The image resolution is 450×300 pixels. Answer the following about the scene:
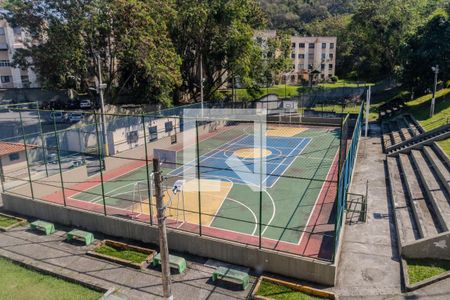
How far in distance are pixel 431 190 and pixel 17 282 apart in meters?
15.3

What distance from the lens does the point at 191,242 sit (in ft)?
39.3

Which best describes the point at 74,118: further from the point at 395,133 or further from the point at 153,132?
the point at 395,133

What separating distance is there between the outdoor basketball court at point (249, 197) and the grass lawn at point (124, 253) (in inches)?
71.4

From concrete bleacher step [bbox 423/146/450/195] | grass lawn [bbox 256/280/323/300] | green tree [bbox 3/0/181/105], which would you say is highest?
green tree [bbox 3/0/181/105]

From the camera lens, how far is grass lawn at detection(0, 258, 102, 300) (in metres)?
9.86

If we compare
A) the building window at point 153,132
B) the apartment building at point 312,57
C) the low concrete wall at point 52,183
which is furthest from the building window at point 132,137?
the apartment building at point 312,57

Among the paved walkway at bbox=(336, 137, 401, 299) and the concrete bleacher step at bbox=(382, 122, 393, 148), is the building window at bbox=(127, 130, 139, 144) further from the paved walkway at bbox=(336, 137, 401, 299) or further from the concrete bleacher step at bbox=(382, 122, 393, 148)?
the concrete bleacher step at bbox=(382, 122, 393, 148)

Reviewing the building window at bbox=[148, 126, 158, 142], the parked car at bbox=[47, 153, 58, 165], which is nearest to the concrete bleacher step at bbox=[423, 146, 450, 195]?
the building window at bbox=[148, 126, 158, 142]

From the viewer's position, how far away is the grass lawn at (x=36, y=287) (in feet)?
32.3

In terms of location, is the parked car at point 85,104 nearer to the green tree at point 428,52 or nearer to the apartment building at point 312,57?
the green tree at point 428,52

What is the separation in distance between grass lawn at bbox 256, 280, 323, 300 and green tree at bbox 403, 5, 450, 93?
1028 inches

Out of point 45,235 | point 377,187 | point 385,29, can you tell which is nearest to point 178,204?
point 45,235

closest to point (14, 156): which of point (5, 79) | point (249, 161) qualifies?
point (249, 161)

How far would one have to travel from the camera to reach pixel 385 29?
4578cm
